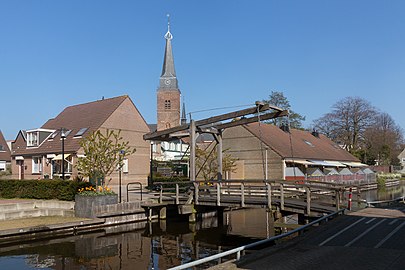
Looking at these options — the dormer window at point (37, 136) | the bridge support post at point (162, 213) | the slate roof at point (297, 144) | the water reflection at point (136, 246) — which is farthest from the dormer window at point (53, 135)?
the water reflection at point (136, 246)

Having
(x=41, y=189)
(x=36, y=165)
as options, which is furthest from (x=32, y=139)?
(x=41, y=189)

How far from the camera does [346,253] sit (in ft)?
31.2

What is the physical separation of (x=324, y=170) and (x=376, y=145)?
30.1m

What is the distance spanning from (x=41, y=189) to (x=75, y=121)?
15435 mm

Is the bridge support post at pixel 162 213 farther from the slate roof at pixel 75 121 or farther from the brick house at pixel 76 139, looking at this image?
the slate roof at pixel 75 121

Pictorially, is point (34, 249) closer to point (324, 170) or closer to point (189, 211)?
point (189, 211)

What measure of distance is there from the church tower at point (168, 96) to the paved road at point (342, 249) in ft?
179

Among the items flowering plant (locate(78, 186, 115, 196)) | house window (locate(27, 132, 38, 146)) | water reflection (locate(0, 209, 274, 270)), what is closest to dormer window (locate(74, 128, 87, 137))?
house window (locate(27, 132, 38, 146))

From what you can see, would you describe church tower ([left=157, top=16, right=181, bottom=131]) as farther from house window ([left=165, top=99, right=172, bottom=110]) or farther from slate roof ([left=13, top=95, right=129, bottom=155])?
slate roof ([left=13, top=95, right=129, bottom=155])

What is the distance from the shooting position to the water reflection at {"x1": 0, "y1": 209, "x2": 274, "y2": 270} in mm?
12782

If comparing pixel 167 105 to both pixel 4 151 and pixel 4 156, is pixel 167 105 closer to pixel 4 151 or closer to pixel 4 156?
pixel 4 151

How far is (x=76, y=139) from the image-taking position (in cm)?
3403

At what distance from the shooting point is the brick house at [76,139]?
112ft

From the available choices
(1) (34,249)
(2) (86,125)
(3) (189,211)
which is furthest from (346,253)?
(2) (86,125)
